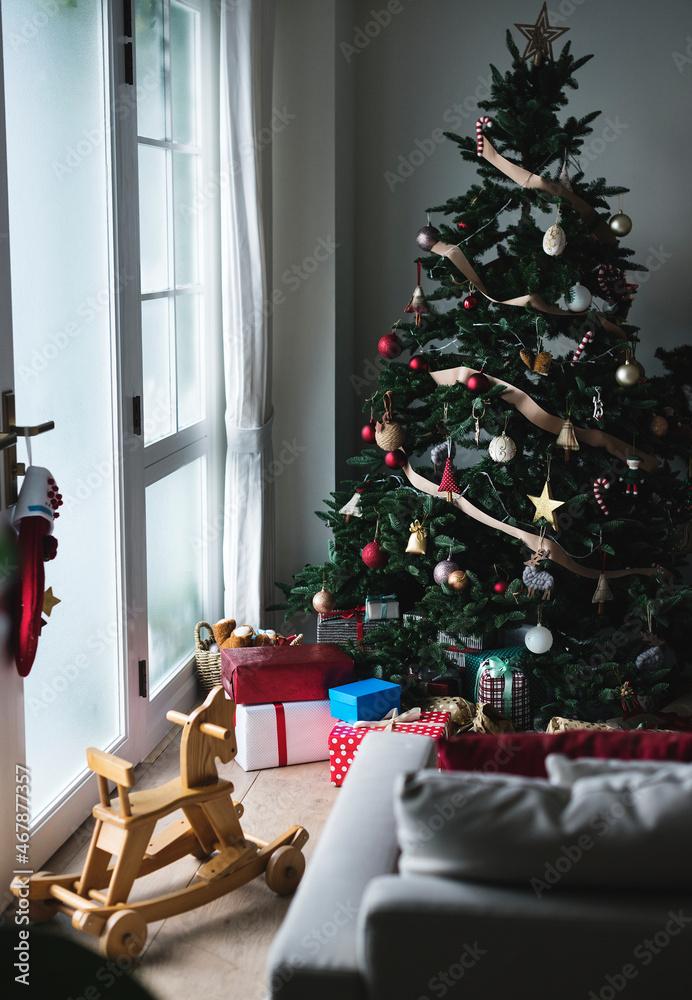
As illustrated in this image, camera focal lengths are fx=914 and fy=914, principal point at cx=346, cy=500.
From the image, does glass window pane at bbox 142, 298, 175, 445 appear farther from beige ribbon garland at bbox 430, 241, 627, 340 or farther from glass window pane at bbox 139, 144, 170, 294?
beige ribbon garland at bbox 430, 241, 627, 340

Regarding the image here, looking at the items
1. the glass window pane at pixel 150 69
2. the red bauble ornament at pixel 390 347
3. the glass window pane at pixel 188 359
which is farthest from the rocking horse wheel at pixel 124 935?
the glass window pane at pixel 150 69

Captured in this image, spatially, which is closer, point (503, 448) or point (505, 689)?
point (503, 448)

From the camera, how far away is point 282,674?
2658 millimetres

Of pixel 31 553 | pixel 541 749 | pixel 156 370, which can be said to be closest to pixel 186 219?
pixel 156 370

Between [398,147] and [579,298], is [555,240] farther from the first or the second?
[398,147]

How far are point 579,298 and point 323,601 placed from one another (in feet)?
3.94

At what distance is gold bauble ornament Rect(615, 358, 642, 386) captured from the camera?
2541mm

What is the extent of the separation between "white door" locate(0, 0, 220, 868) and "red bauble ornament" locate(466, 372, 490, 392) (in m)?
0.94

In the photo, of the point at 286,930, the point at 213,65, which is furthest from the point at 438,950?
the point at 213,65

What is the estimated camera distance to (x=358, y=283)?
371cm

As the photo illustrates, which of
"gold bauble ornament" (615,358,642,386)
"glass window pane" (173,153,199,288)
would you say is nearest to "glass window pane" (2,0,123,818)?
"glass window pane" (173,153,199,288)

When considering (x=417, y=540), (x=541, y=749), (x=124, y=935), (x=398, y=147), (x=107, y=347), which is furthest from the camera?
(x=398, y=147)

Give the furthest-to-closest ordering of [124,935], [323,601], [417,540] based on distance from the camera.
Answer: [323,601] → [417,540] → [124,935]

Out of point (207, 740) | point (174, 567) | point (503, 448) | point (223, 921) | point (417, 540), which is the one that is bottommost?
point (223, 921)
